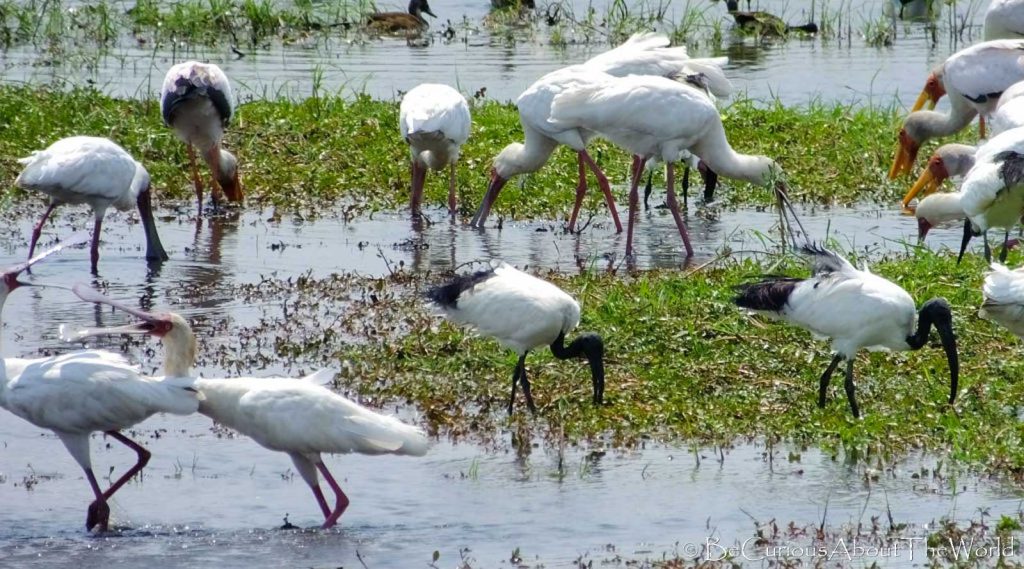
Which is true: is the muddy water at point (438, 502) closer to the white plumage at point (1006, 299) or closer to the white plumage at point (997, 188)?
the white plumage at point (1006, 299)

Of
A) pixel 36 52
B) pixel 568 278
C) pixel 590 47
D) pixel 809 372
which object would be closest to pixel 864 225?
pixel 568 278

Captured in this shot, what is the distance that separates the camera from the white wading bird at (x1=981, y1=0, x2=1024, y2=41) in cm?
1493

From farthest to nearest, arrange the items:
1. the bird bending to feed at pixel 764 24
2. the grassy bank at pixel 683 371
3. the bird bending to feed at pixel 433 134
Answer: the bird bending to feed at pixel 764 24, the bird bending to feed at pixel 433 134, the grassy bank at pixel 683 371

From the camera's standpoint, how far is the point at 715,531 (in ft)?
18.9

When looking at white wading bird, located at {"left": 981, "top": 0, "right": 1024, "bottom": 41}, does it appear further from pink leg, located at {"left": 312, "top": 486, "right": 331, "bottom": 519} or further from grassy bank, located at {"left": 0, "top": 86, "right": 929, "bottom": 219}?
pink leg, located at {"left": 312, "top": 486, "right": 331, "bottom": 519}

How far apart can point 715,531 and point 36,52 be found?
14084 mm

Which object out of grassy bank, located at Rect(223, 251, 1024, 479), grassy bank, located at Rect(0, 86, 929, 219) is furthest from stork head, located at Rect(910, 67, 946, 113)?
grassy bank, located at Rect(223, 251, 1024, 479)

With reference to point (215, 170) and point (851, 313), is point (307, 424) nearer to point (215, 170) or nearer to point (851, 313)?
point (851, 313)

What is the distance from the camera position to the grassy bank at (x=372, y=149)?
12.1 meters

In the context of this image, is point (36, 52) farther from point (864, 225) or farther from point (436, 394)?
point (436, 394)

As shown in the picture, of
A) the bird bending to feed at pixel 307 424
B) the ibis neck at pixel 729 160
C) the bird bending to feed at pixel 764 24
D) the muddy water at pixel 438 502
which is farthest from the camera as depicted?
the bird bending to feed at pixel 764 24

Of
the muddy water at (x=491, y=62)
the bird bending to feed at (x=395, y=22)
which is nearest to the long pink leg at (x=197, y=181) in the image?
the muddy water at (x=491, y=62)

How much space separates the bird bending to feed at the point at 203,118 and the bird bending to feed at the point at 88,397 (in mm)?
5502

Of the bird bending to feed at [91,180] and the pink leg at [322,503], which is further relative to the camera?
the bird bending to feed at [91,180]
